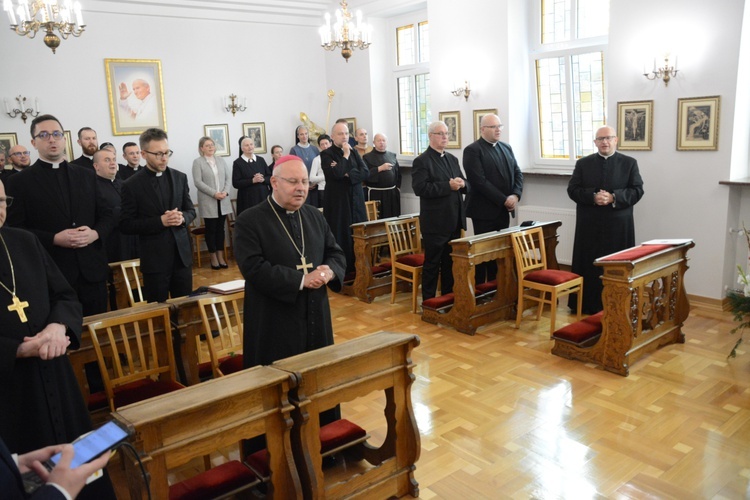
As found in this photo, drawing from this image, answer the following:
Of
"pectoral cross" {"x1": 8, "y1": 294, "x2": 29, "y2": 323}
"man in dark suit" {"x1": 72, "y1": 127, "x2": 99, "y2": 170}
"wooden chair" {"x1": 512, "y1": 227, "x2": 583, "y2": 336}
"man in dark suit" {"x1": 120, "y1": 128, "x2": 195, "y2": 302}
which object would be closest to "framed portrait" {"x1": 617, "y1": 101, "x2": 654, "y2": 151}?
"wooden chair" {"x1": 512, "y1": 227, "x2": 583, "y2": 336}

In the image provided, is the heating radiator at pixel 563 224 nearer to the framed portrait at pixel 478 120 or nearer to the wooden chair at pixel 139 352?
the framed portrait at pixel 478 120

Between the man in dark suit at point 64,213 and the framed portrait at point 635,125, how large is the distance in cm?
556

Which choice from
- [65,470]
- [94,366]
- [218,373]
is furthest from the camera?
[94,366]

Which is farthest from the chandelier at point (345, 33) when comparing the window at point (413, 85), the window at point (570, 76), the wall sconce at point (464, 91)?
the window at point (570, 76)

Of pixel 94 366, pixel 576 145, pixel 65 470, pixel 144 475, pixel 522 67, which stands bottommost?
pixel 94 366

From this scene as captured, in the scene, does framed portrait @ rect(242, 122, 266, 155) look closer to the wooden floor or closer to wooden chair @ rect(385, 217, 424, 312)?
wooden chair @ rect(385, 217, 424, 312)

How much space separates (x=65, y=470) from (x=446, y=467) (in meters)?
2.46

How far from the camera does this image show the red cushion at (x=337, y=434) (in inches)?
129

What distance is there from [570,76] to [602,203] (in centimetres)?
274

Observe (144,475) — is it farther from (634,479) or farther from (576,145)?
(576,145)

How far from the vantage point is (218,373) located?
3.92 m

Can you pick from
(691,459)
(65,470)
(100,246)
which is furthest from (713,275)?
(65,470)

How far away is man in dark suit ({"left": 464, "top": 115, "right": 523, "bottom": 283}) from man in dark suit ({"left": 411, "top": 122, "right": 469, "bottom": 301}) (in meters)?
0.24

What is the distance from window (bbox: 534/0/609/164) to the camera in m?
7.74
